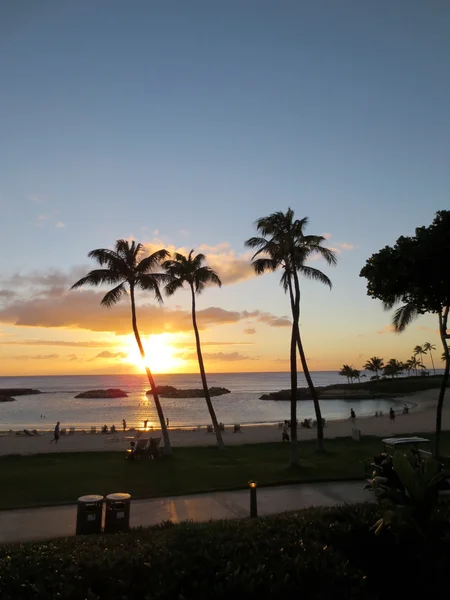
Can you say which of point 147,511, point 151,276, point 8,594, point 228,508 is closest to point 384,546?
point 8,594

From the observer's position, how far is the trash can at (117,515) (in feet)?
31.8

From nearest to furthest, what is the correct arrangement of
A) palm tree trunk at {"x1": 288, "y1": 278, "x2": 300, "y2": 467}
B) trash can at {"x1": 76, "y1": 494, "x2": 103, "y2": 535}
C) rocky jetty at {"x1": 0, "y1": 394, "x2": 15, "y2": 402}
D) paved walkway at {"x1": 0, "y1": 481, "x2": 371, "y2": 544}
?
trash can at {"x1": 76, "y1": 494, "x2": 103, "y2": 535}
paved walkway at {"x1": 0, "y1": 481, "x2": 371, "y2": 544}
palm tree trunk at {"x1": 288, "y1": 278, "x2": 300, "y2": 467}
rocky jetty at {"x1": 0, "y1": 394, "x2": 15, "y2": 402}

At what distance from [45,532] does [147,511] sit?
274cm

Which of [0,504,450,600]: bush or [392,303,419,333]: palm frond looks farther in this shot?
[392,303,419,333]: palm frond

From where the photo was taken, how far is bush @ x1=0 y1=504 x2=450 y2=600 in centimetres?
507

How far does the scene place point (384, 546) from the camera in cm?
668

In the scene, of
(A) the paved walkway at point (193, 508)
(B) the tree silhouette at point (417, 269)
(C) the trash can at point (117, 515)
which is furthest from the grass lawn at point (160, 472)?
(B) the tree silhouette at point (417, 269)

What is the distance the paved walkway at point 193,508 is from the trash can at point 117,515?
1.04 metres

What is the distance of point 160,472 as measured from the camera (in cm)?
1777

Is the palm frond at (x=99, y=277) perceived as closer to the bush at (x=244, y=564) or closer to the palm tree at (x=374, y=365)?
the bush at (x=244, y=564)

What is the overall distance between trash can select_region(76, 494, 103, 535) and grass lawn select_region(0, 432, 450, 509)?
3.66m

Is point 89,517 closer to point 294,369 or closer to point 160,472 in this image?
point 160,472

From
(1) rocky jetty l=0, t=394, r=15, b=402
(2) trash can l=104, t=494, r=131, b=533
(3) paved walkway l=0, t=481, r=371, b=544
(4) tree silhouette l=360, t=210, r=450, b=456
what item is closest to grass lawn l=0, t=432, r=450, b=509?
(3) paved walkway l=0, t=481, r=371, b=544

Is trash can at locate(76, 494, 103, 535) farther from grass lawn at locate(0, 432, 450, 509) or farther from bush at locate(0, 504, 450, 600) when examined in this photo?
grass lawn at locate(0, 432, 450, 509)
